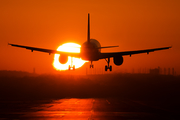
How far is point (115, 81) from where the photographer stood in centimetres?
18738

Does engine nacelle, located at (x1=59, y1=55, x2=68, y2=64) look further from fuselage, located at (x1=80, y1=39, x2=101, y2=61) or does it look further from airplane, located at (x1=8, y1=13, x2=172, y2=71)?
fuselage, located at (x1=80, y1=39, x2=101, y2=61)

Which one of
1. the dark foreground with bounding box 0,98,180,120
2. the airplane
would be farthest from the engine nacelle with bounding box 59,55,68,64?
the dark foreground with bounding box 0,98,180,120

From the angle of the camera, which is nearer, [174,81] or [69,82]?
[174,81]

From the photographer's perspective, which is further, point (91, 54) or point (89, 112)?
point (91, 54)

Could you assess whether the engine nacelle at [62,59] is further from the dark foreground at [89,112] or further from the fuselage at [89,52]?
the dark foreground at [89,112]

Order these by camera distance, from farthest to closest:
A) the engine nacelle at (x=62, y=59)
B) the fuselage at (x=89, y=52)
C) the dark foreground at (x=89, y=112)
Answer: the engine nacelle at (x=62, y=59), the fuselage at (x=89, y=52), the dark foreground at (x=89, y=112)

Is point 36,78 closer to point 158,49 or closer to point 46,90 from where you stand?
point 46,90

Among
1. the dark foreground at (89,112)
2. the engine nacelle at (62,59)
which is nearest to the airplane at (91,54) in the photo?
the engine nacelle at (62,59)

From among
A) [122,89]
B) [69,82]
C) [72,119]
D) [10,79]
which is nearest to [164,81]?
[122,89]

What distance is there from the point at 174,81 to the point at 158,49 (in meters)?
106

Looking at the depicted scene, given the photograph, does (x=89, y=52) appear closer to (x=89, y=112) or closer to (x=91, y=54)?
(x=91, y=54)

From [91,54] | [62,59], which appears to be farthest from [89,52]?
[62,59]

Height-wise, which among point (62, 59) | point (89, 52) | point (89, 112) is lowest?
point (89, 112)

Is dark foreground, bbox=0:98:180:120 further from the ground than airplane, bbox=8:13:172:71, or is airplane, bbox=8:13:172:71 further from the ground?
airplane, bbox=8:13:172:71
